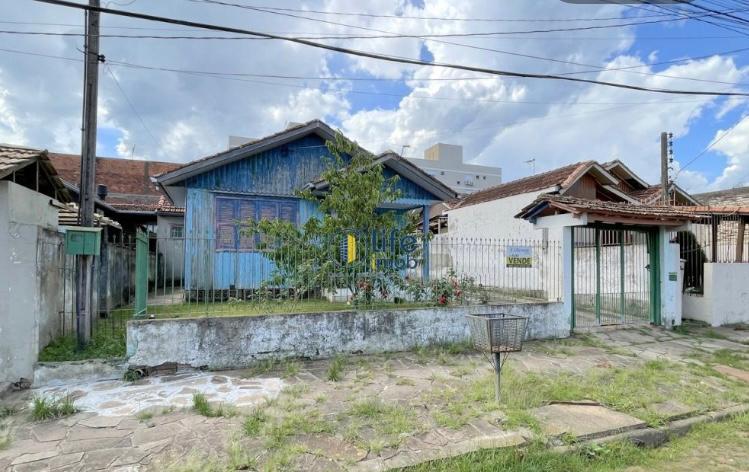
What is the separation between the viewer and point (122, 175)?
26.7 metres

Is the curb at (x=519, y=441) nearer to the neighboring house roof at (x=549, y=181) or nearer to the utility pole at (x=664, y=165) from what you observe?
the neighboring house roof at (x=549, y=181)

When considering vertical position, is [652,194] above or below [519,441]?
above

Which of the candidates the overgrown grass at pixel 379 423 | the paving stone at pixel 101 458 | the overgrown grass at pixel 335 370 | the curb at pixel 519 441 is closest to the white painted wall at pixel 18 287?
the paving stone at pixel 101 458

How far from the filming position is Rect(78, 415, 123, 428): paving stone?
4059 mm

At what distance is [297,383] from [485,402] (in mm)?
2375

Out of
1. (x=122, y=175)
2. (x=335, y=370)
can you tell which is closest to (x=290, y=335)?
(x=335, y=370)

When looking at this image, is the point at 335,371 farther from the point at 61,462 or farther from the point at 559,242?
the point at 559,242

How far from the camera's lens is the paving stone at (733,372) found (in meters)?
5.86

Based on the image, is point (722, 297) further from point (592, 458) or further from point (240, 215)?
point (240, 215)

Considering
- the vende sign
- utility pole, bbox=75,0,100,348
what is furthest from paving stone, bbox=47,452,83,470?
the vende sign

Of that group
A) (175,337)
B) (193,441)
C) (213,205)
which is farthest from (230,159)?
(193,441)

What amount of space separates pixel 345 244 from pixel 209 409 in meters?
3.66

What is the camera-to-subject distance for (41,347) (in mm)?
5391

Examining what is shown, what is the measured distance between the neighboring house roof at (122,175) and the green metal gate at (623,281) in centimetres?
2231
